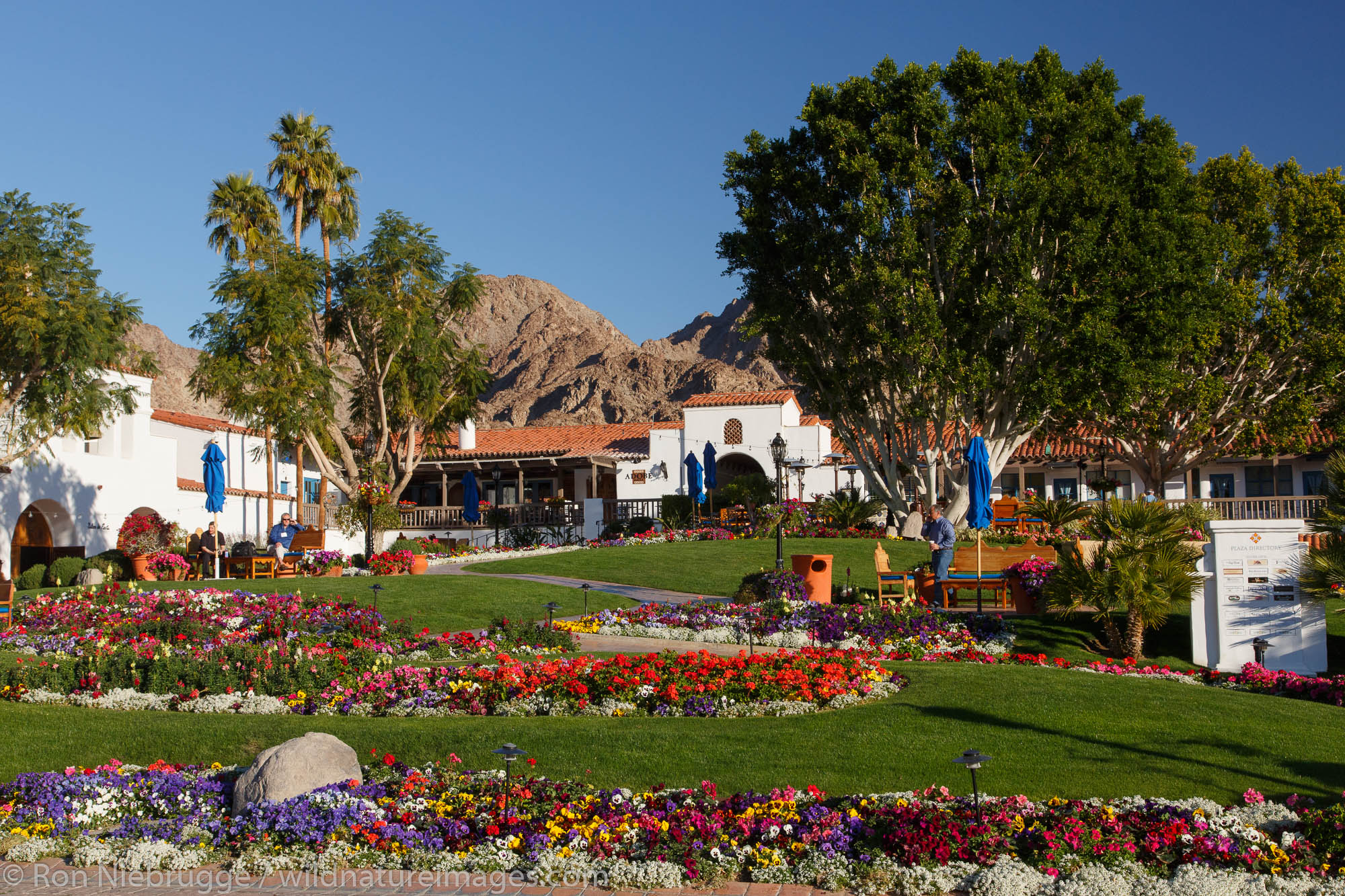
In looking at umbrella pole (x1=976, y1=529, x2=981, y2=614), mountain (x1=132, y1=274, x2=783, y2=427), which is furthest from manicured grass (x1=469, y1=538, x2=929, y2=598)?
mountain (x1=132, y1=274, x2=783, y2=427)

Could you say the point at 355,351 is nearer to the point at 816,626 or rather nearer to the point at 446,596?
the point at 446,596

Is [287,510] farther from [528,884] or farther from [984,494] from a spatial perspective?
[528,884]

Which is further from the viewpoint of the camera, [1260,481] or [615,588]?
[1260,481]

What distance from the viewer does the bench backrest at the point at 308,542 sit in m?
24.6

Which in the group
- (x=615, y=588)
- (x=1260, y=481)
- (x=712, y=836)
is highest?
(x=1260, y=481)

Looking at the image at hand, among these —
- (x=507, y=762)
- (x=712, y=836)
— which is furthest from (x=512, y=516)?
(x=712, y=836)

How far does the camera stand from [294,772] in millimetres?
6707

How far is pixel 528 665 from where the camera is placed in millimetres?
10156

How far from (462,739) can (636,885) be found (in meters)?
2.75

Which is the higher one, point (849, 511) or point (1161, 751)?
point (849, 511)

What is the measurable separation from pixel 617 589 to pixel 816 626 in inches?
247

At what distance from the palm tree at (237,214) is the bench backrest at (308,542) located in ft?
53.6

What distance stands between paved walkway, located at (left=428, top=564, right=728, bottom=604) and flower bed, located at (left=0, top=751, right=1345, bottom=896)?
9.65 m

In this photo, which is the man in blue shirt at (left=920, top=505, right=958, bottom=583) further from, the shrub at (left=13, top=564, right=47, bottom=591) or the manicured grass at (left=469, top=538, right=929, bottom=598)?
the shrub at (left=13, top=564, right=47, bottom=591)
